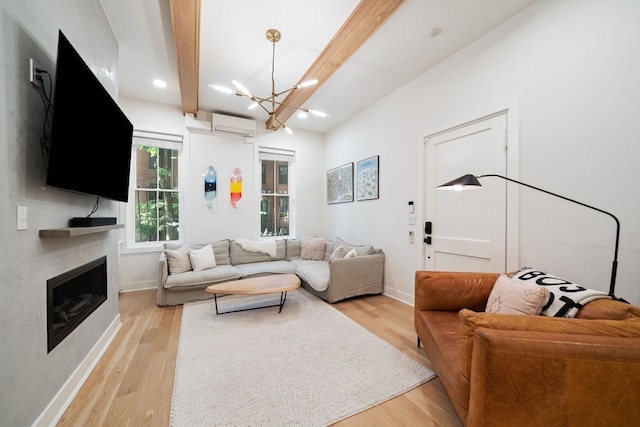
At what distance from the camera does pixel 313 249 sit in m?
4.52

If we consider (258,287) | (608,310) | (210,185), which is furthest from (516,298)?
(210,185)

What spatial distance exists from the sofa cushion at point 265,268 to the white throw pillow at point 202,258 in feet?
1.37

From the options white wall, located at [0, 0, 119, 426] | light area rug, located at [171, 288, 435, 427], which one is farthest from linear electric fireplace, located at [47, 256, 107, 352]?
light area rug, located at [171, 288, 435, 427]

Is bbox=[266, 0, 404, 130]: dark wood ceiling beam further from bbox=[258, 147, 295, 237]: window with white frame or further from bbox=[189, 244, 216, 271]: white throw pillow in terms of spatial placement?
bbox=[189, 244, 216, 271]: white throw pillow

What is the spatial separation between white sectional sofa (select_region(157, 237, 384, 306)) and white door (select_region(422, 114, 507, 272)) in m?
0.90

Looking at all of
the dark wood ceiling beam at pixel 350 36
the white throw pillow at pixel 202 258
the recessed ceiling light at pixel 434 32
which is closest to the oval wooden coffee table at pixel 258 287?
the white throw pillow at pixel 202 258

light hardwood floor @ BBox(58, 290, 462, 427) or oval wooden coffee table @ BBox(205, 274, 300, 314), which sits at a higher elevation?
oval wooden coffee table @ BBox(205, 274, 300, 314)

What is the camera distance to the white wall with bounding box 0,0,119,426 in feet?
3.62

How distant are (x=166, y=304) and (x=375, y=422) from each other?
2.89m

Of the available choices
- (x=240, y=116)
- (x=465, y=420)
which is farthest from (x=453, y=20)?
(x=240, y=116)

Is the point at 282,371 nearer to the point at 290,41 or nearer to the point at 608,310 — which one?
the point at 608,310

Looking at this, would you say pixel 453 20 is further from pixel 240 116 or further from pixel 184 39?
pixel 240 116

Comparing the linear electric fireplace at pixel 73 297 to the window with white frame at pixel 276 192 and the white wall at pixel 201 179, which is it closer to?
the white wall at pixel 201 179

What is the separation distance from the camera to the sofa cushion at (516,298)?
142 centimetres
